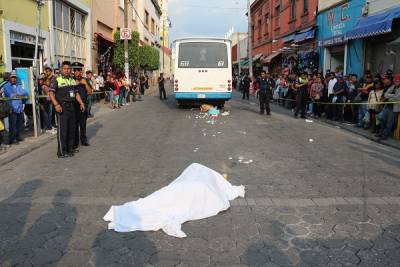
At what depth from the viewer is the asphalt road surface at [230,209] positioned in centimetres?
408

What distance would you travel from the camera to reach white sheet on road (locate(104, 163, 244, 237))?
470 centimetres

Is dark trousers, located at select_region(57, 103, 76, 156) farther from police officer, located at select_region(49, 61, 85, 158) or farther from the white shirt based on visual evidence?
the white shirt

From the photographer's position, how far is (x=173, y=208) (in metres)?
5.02

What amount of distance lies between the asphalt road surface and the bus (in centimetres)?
758

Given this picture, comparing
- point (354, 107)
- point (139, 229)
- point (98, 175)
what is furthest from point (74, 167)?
point (354, 107)

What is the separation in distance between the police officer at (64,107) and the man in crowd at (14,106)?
196cm

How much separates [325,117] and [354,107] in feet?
7.63

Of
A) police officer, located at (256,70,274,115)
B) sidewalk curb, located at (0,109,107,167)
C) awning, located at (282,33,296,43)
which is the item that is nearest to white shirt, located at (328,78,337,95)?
police officer, located at (256,70,274,115)

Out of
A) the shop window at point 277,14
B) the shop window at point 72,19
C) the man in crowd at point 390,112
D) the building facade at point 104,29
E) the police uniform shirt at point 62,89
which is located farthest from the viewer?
the shop window at point 277,14

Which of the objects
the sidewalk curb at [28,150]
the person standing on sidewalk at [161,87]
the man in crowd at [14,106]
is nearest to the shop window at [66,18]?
the person standing on sidewalk at [161,87]

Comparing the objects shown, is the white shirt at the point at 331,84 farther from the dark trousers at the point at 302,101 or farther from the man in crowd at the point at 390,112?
the man in crowd at the point at 390,112

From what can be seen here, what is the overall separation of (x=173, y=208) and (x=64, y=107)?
15.1 ft

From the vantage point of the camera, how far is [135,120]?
15.5m

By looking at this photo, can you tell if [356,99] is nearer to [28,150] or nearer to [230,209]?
[230,209]
